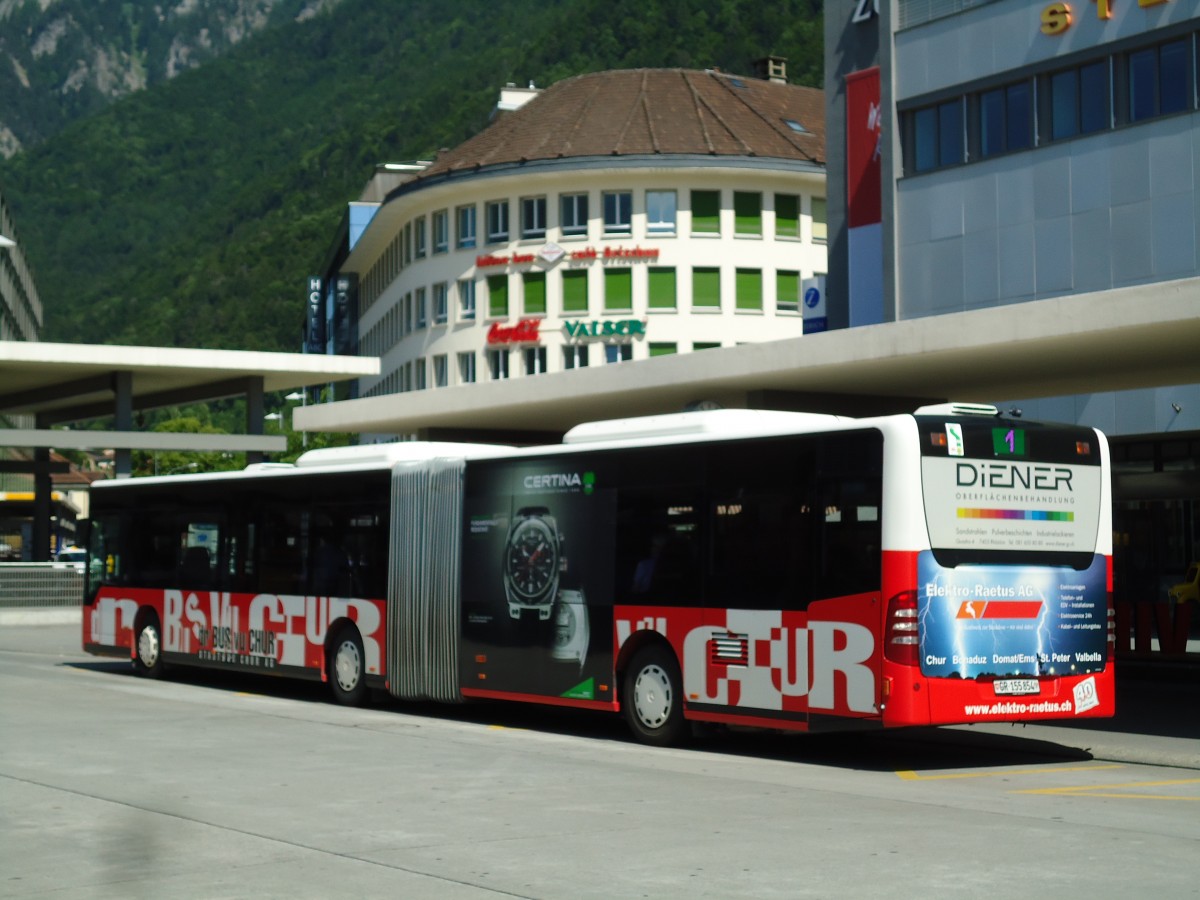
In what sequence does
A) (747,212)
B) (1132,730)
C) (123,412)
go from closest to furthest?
(1132,730), (123,412), (747,212)

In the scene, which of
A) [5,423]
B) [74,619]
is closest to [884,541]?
[74,619]

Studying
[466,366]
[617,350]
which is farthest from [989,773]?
[466,366]

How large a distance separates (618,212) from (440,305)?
29.3ft

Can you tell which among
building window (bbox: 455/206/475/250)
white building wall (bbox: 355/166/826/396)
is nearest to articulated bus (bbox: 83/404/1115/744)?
white building wall (bbox: 355/166/826/396)

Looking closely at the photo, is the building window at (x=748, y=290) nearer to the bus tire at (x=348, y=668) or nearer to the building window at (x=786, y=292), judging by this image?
the building window at (x=786, y=292)

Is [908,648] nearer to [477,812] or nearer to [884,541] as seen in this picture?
[884,541]

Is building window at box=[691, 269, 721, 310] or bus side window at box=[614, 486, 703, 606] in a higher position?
building window at box=[691, 269, 721, 310]

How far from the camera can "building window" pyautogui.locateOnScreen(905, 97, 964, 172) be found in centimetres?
3825

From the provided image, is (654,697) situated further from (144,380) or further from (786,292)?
(786,292)

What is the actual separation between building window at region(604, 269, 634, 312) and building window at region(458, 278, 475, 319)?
5884mm

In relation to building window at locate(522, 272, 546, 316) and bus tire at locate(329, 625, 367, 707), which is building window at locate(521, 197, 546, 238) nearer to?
building window at locate(522, 272, 546, 316)

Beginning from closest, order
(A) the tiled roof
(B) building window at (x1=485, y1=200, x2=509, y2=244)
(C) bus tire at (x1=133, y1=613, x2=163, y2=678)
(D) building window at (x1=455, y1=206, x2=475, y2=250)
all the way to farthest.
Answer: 1. (C) bus tire at (x1=133, y1=613, x2=163, y2=678)
2. (A) the tiled roof
3. (B) building window at (x1=485, y1=200, x2=509, y2=244)
4. (D) building window at (x1=455, y1=206, x2=475, y2=250)

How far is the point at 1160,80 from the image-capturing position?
34062 millimetres

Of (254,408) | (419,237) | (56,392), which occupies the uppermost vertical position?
(419,237)
